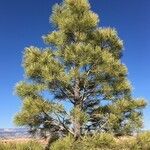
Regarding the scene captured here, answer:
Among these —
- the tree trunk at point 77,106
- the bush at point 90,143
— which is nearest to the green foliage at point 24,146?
the bush at point 90,143

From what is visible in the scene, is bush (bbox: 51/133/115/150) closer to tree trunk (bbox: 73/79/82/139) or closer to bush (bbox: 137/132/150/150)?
tree trunk (bbox: 73/79/82/139)

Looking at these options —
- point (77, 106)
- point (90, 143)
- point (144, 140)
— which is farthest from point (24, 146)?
point (144, 140)

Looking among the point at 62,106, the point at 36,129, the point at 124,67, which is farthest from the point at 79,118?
the point at 124,67

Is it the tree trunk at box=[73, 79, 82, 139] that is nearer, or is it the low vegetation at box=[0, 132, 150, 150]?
the low vegetation at box=[0, 132, 150, 150]

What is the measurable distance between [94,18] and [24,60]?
5.18 m

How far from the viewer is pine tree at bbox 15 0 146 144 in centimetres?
2227

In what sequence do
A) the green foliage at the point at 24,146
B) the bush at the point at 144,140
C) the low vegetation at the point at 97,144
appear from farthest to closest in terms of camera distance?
the green foliage at the point at 24,146
the bush at the point at 144,140
the low vegetation at the point at 97,144

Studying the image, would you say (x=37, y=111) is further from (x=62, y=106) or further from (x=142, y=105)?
(x=142, y=105)

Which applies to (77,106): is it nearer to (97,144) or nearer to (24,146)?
(97,144)

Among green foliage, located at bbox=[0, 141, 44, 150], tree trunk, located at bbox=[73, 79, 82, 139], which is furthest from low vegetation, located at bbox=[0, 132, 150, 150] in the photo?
tree trunk, located at bbox=[73, 79, 82, 139]

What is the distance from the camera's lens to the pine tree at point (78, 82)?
73.0ft

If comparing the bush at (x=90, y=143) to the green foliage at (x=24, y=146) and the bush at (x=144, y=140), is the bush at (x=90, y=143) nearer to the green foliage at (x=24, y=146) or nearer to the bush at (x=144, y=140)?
the green foliage at (x=24, y=146)

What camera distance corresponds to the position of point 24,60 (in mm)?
23906

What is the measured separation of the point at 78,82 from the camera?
912 inches
